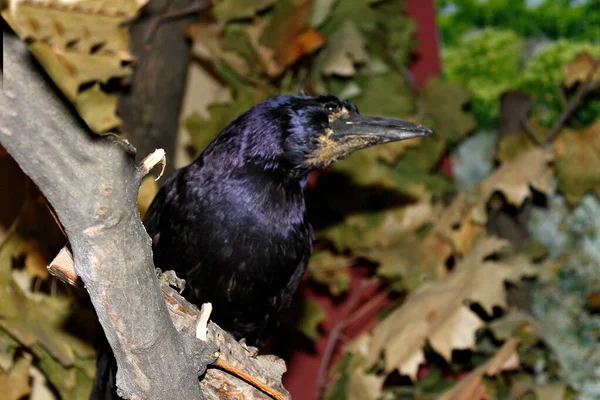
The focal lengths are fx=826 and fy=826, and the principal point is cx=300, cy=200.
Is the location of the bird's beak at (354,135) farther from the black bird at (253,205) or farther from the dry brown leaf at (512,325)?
the dry brown leaf at (512,325)

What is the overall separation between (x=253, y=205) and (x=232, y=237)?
6 centimetres

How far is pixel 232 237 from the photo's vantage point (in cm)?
122

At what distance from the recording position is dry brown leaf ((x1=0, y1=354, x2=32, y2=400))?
137 centimetres

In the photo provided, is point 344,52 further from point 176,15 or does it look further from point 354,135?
point 354,135

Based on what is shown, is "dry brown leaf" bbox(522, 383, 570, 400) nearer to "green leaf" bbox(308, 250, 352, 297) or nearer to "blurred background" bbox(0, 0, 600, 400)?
"blurred background" bbox(0, 0, 600, 400)

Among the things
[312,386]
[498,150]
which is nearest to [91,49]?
[312,386]

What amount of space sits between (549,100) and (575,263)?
1.36 ft

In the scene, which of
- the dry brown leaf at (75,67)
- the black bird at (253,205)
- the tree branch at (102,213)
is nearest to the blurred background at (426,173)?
the dry brown leaf at (75,67)

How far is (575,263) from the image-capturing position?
201 centimetres

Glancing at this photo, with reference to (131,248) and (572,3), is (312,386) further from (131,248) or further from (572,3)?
(131,248)

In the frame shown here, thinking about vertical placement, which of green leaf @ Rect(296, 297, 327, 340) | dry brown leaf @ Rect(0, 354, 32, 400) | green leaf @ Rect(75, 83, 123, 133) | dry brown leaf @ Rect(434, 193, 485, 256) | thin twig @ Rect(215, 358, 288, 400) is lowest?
green leaf @ Rect(296, 297, 327, 340)

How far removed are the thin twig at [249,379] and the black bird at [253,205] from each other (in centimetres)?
27

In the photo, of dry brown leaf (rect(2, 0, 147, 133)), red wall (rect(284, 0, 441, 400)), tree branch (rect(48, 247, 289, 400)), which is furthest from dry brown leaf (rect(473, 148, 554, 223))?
tree branch (rect(48, 247, 289, 400))

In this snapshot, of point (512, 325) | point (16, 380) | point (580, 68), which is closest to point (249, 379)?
point (16, 380)
